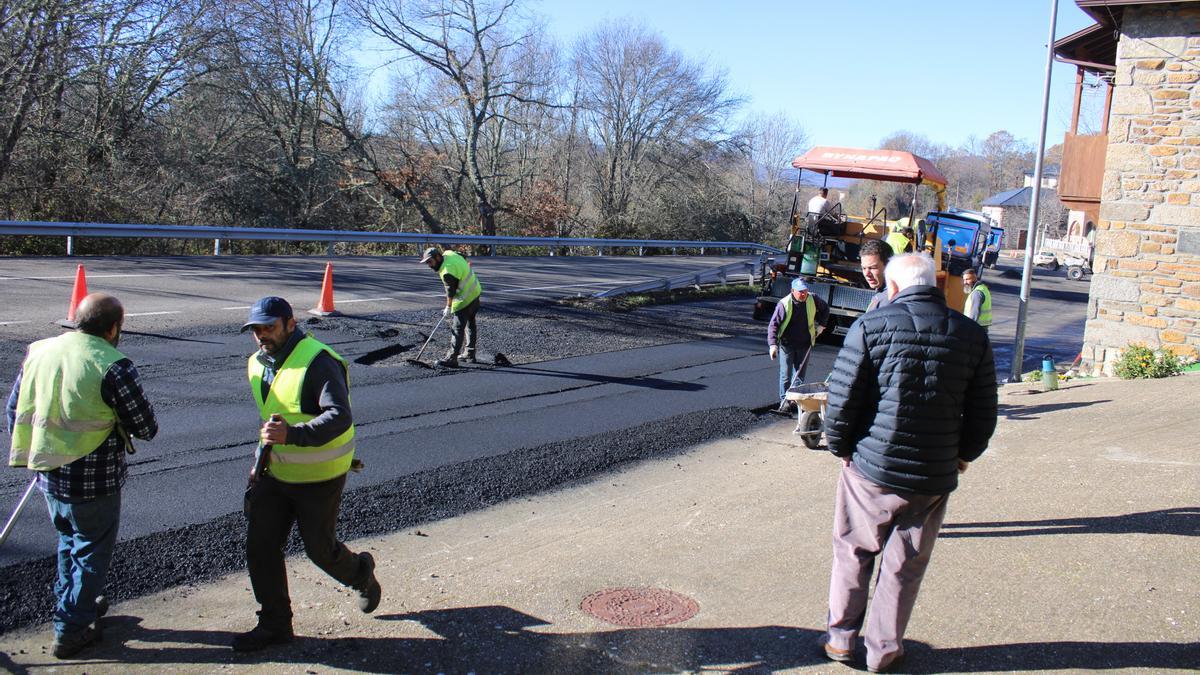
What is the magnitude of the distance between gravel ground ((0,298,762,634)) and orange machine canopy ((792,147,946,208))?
317 centimetres

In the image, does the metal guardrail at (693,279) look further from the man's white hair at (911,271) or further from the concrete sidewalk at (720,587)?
the man's white hair at (911,271)

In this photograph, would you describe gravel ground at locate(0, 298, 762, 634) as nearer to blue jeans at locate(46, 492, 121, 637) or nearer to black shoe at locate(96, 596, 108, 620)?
black shoe at locate(96, 596, 108, 620)

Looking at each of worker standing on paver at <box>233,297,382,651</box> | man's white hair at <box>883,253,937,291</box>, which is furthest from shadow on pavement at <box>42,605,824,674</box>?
man's white hair at <box>883,253,937,291</box>

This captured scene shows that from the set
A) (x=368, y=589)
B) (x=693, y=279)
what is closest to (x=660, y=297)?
(x=693, y=279)

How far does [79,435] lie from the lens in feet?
12.6

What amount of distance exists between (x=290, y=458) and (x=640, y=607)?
190cm

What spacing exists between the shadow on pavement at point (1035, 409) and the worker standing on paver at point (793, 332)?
2518 millimetres

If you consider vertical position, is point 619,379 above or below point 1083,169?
below

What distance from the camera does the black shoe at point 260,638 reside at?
12.9ft

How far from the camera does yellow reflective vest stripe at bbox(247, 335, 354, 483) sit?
387 cm

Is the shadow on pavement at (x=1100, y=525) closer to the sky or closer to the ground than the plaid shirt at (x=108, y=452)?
closer to the ground

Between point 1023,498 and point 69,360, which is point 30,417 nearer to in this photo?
point 69,360

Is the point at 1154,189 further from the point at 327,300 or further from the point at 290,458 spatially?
the point at 290,458

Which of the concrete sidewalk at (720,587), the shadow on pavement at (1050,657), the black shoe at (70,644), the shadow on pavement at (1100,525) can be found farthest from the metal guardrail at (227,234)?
the shadow on pavement at (1050,657)
